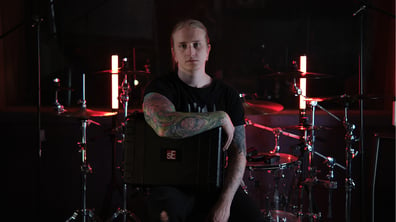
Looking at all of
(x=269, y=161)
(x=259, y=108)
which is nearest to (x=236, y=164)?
(x=269, y=161)

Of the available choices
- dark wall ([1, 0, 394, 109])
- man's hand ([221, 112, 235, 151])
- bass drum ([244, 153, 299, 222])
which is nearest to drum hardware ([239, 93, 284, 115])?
bass drum ([244, 153, 299, 222])

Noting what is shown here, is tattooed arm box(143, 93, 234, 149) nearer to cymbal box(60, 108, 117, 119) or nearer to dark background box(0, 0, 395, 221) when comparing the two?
cymbal box(60, 108, 117, 119)

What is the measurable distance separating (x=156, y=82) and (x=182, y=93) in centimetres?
15

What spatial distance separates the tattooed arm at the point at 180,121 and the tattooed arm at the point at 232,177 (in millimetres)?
230

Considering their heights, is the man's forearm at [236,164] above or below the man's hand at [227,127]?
below

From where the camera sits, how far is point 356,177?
3.44m

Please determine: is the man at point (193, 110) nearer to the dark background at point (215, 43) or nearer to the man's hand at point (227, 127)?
the man's hand at point (227, 127)

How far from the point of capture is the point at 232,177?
194cm

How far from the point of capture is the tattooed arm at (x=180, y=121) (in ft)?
5.55

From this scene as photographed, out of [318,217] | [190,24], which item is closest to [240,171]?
[190,24]

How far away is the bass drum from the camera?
99.8 inches

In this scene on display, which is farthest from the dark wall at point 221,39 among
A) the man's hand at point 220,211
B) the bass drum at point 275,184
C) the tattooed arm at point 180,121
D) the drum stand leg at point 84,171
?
Answer: the man's hand at point 220,211

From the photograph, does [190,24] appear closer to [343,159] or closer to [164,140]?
[164,140]

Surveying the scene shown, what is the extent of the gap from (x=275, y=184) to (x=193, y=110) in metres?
1.37
